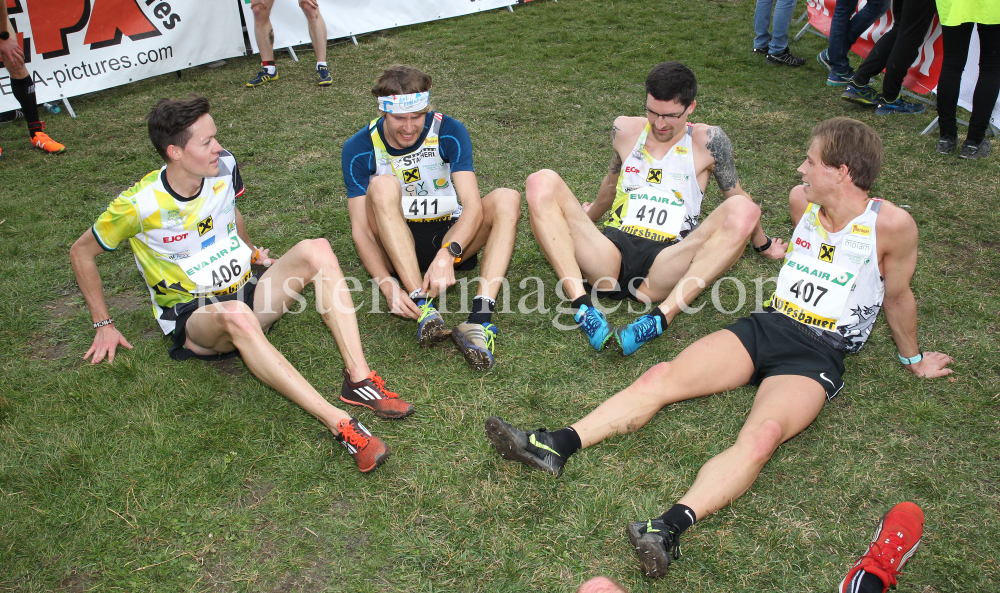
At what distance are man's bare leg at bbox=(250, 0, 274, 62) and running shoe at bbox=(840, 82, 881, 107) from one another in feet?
26.6

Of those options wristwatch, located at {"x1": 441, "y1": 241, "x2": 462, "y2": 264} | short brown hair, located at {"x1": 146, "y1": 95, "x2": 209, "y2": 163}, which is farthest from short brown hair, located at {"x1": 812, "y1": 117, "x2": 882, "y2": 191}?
short brown hair, located at {"x1": 146, "y1": 95, "x2": 209, "y2": 163}

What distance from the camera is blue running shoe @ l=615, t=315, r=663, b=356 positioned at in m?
4.05

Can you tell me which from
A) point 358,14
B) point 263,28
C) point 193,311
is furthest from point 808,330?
point 358,14

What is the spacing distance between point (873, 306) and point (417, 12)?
1042 cm

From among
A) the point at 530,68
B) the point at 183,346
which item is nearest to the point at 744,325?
the point at 183,346

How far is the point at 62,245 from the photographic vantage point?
18.4ft

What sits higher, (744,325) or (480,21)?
(480,21)

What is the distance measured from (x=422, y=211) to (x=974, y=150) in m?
5.84

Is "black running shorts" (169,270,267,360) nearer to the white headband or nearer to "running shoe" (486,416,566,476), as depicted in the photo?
the white headband

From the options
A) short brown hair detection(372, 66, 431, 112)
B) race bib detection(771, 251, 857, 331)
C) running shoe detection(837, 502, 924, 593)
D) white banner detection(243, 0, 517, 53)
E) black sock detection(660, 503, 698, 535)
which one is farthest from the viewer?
white banner detection(243, 0, 517, 53)

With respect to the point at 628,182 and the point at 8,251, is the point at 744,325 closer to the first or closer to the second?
the point at 628,182

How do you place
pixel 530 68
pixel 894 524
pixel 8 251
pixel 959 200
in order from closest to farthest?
pixel 894 524 → pixel 8 251 → pixel 959 200 → pixel 530 68

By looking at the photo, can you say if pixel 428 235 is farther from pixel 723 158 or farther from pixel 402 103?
pixel 723 158

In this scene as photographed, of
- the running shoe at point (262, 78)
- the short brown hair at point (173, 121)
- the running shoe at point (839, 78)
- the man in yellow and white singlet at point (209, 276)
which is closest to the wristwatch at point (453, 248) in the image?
the man in yellow and white singlet at point (209, 276)
